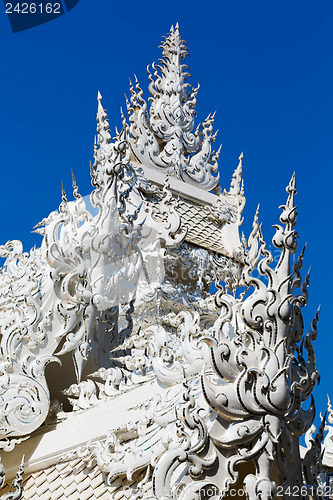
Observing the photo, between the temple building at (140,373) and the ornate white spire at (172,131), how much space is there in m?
2.88

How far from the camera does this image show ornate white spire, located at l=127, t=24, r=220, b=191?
10680 mm

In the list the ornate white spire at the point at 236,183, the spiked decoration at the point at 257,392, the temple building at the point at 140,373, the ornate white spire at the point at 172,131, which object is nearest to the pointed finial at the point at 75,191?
the temple building at the point at 140,373

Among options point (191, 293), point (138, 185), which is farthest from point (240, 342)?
point (138, 185)

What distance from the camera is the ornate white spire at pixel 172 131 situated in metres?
10.7

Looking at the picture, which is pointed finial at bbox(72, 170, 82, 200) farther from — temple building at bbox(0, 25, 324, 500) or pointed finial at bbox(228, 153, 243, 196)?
pointed finial at bbox(228, 153, 243, 196)

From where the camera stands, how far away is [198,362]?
4430 millimetres

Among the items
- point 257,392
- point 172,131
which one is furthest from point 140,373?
point 172,131

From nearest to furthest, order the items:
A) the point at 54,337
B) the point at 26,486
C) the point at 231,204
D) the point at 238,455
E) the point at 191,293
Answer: the point at 238,455 < the point at 26,486 < the point at 54,337 < the point at 191,293 < the point at 231,204

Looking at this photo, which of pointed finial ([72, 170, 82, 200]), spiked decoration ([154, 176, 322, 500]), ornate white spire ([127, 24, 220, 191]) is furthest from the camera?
ornate white spire ([127, 24, 220, 191])

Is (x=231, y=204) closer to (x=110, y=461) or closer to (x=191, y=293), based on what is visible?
(x=191, y=293)

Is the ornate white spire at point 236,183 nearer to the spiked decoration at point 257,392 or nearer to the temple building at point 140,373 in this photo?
the temple building at point 140,373

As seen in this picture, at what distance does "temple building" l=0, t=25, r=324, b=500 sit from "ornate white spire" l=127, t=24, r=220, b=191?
288 cm

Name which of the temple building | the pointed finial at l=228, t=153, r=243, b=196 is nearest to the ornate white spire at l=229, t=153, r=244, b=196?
the pointed finial at l=228, t=153, r=243, b=196

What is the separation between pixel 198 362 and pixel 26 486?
4.91 ft
